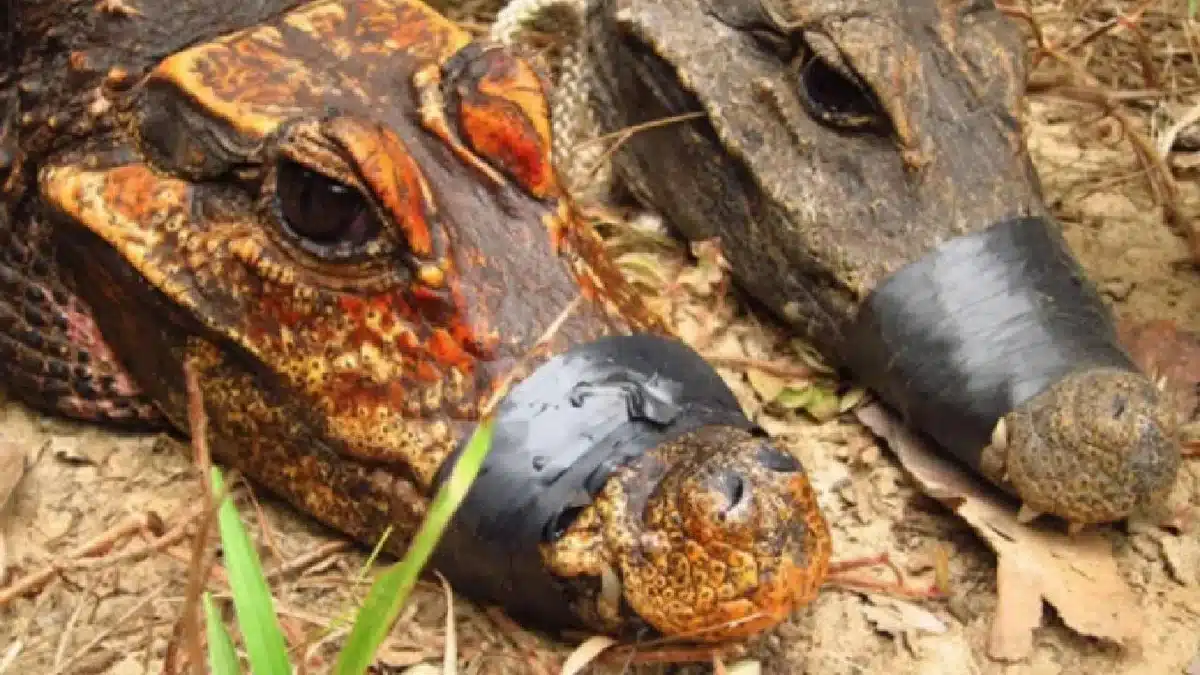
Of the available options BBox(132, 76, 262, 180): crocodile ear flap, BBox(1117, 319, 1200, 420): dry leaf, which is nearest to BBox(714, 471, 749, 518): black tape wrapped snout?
BBox(132, 76, 262, 180): crocodile ear flap

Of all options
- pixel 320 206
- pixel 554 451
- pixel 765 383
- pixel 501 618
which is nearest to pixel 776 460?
pixel 554 451

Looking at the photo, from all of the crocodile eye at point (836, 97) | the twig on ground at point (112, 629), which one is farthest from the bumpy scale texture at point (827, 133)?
the twig on ground at point (112, 629)

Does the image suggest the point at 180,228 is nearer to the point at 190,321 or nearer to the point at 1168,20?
the point at 190,321

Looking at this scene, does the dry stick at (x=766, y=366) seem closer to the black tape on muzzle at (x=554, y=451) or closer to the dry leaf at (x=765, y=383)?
the dry leaf at (x=765, y=383)

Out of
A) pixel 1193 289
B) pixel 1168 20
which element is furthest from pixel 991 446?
pixel 1168 20

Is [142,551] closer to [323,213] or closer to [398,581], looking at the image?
[323,213]
